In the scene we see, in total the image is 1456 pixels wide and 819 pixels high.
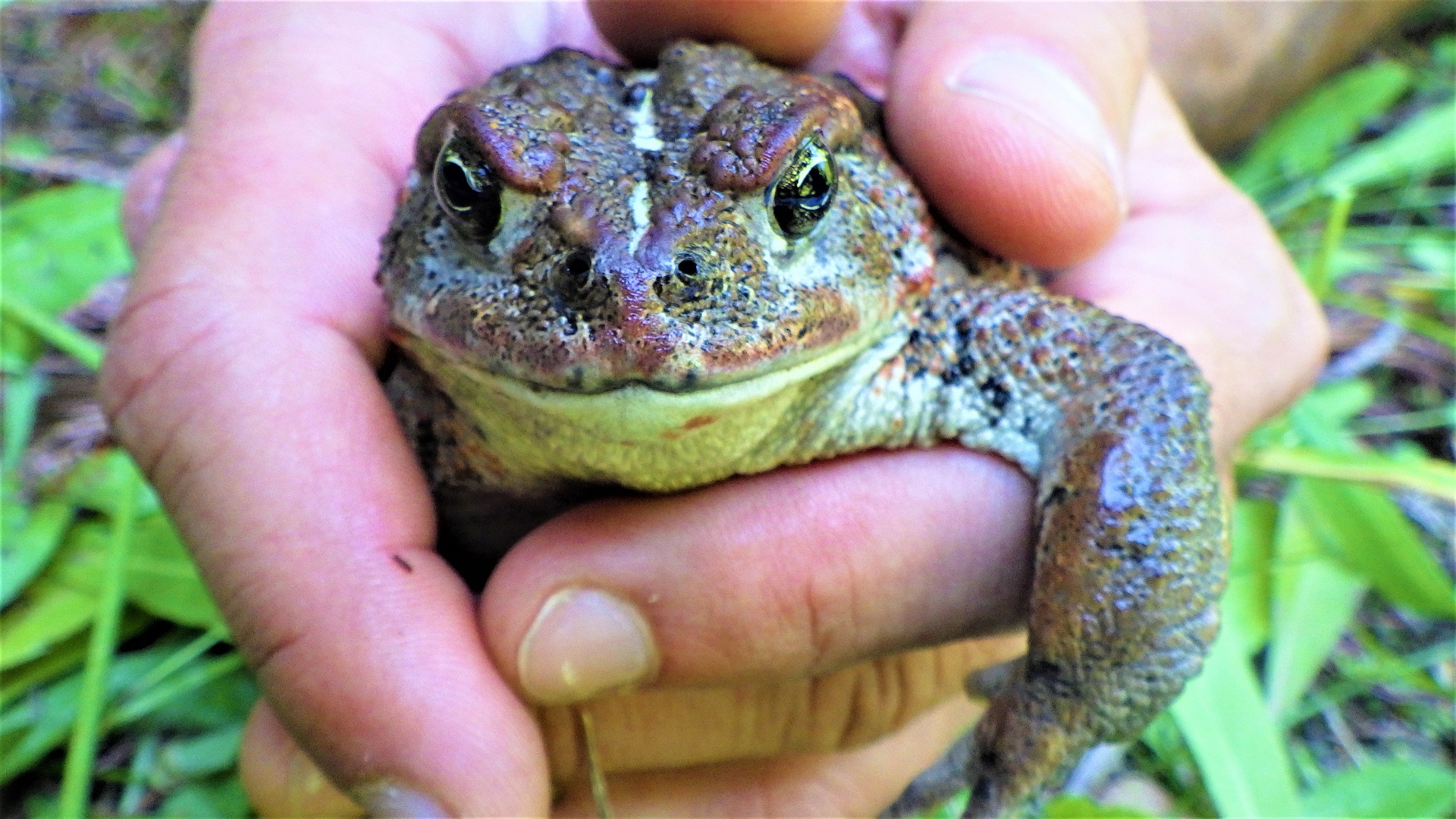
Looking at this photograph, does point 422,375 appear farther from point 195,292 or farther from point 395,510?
point 195,292

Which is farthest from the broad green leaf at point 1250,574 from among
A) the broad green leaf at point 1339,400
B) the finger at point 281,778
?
the finger at point 281,778

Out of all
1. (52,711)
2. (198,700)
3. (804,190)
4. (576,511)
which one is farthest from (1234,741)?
(52,711)

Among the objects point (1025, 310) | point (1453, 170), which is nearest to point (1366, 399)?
point (1453, 170)

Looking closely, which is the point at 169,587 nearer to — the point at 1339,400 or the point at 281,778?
the point at 281,778

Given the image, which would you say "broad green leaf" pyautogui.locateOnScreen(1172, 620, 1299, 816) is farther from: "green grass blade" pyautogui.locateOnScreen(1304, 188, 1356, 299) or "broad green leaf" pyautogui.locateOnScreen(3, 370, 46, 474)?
"broad green leaf" pyautogui.locateOnScreen(3, 370, 46, 474)

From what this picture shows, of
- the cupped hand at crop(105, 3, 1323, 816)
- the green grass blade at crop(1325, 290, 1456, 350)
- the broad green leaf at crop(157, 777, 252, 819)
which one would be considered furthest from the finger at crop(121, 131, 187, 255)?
the green grass blade at crop(1325, 290, 1456, 350)
